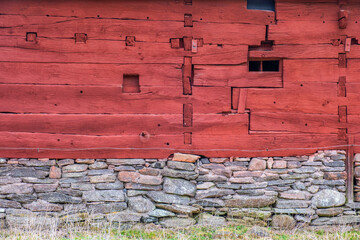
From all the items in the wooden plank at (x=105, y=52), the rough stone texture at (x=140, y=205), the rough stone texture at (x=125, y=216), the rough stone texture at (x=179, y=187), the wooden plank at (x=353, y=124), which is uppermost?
the wooden plank at (x=105, y=52)

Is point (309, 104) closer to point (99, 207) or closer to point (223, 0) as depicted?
point (223, 0)

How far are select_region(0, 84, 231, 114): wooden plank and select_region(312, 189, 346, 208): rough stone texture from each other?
190 cm

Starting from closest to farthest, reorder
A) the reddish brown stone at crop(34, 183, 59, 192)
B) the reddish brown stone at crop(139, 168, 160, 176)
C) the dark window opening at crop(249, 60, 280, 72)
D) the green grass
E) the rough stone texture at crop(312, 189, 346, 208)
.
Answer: the green grass → the reddish brown stone at crop(34, 183, 59, 192) → the reddish brown stone at crop(139, 168, 160, 176) → the rough stone texture at crop(312, 189, 346, 208) → the dark window opening at crop(249, 60, 280, 72)

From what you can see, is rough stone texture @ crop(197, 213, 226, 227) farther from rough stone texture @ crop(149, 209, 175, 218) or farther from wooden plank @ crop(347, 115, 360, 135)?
wooden plank @ crop(347, 115, 360, 135)

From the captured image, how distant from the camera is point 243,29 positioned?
198 inches

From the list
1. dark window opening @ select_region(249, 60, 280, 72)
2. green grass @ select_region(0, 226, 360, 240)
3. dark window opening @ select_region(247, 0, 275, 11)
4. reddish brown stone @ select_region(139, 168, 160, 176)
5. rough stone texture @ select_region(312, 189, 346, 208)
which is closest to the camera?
green grass @ select_region(0, 226, 360, 240)

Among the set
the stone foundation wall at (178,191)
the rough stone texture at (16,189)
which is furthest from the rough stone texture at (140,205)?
the rough stone texture at (16,189)

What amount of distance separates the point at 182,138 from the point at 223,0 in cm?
217

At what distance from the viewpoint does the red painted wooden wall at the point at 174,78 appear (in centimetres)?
483

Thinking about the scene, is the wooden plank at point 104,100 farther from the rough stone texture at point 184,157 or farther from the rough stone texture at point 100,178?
the rough stone texture at point 100,178

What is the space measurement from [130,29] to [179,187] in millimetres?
2441

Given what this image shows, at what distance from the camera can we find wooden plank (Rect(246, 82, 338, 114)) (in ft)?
16.4

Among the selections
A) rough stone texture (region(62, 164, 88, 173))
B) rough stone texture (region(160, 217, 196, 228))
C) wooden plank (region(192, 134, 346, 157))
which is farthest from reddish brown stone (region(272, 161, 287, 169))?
rough stone texture (region(62, 164, 88, 173))

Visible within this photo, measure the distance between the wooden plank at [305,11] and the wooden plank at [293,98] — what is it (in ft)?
3.31
